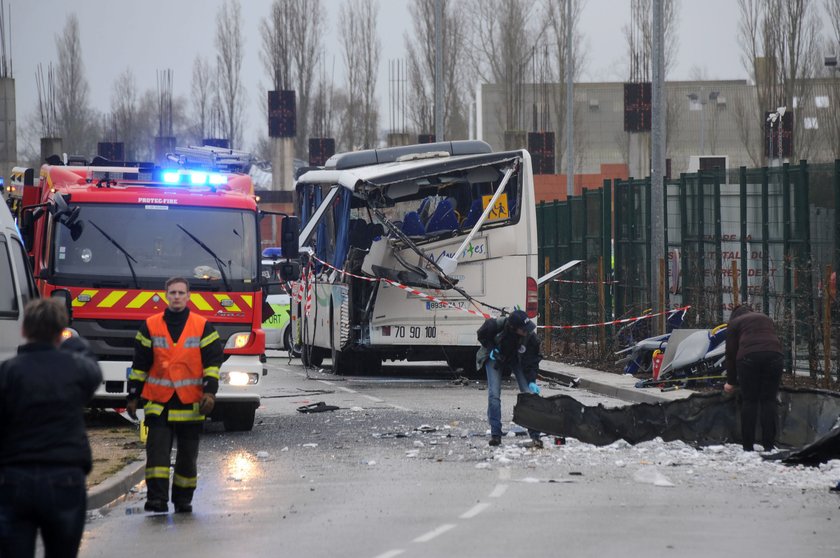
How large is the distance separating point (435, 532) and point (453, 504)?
129 centimetres

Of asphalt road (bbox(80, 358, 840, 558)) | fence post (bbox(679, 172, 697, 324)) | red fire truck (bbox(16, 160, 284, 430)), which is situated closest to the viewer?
asphalt road (bbox(80, 358, 840, 558))

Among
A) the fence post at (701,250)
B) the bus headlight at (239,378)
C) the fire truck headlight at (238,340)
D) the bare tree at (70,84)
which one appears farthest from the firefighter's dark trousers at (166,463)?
the bare tree at (70,84)

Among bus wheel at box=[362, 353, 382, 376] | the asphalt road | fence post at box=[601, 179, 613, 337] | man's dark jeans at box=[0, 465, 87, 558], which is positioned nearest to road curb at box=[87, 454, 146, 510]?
the asphalt road

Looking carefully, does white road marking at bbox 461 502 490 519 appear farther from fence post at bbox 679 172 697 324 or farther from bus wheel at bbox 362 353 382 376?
fence post at bbox 679 172 697 324

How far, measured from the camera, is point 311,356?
27.0 meters

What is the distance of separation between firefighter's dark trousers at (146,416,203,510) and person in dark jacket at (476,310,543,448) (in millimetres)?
4266

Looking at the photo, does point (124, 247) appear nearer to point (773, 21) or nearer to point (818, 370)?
point (818, 370)

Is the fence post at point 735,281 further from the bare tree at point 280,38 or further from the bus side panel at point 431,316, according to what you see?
the bare tree at point 280,38

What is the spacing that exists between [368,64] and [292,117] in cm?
1043

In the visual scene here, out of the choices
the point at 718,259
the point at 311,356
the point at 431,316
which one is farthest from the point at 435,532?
the point at 311,356

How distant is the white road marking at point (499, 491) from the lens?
11.6 meters

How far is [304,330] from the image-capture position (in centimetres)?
2708

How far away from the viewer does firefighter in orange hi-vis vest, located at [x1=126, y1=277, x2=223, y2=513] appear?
11.1 metres

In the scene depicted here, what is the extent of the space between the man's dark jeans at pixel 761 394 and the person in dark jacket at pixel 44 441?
8468 millimetres
